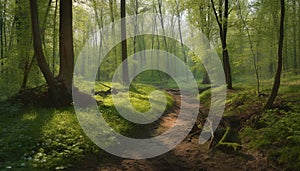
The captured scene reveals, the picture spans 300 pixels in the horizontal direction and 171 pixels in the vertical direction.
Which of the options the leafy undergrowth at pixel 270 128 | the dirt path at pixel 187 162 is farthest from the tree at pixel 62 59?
the leafy undergrowth at pixel 270 128

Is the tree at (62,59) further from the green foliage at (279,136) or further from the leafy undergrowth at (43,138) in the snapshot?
the green foliage at (279,136)

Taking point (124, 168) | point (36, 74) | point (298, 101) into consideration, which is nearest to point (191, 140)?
point (124, 168)

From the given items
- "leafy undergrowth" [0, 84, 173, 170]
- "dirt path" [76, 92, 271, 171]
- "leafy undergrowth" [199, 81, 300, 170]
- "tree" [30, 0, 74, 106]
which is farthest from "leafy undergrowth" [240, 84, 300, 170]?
"tree" [30, 0, 74, 106]

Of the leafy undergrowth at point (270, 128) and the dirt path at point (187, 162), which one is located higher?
the leafy undergrowth at point (270, 128)

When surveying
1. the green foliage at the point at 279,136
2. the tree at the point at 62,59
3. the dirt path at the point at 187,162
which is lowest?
the dirt path at the point at 187,162

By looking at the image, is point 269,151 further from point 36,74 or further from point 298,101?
point 36,74

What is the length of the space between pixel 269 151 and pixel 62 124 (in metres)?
5.73

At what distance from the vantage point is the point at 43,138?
21.3ft

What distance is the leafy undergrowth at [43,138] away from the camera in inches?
214

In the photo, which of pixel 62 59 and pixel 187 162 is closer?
pixel 187 162

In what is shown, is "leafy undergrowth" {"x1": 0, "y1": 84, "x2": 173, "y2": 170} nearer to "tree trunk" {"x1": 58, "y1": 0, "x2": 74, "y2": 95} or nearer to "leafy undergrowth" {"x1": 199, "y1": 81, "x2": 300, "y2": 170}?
"tree trunk" {"x1": 58, "y1": 0, "x2": 74, "y2": 95}

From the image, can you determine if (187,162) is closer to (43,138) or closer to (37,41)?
(43,138)

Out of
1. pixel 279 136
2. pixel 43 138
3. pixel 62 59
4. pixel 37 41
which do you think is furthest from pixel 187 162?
pixel 62 59

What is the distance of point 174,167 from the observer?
610cm
